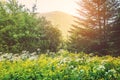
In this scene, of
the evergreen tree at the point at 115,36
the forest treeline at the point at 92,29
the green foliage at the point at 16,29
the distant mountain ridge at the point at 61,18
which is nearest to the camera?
the green foliage at the point at 16,29

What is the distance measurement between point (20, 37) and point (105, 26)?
8.85 m

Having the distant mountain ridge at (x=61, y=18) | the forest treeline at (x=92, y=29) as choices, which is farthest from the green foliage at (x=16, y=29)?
the distant mountain ridge at (x=61, y=18)

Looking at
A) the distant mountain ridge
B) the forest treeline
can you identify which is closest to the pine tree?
the forest treeline

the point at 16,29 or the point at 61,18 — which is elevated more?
the point at 61,18

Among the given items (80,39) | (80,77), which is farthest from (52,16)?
(80,77)

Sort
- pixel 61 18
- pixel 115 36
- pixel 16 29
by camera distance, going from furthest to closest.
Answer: pixel 61 18
pixel 115 36
pixel 16 29

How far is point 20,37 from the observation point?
76.2 ft

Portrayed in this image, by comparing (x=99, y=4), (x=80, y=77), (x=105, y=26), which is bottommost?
(x=80, y=77)

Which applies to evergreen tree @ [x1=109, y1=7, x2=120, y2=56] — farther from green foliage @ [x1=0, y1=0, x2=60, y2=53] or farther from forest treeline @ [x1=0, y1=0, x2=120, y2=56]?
green foliage @ [x1=0, y1=0, x2=60, y2=53]

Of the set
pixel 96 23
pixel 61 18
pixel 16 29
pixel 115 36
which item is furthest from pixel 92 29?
pixel 61 18

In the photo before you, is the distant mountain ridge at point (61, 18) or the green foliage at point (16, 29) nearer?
the green foliage at point (16, 29)

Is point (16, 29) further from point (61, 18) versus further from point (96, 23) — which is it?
point (61, 18)

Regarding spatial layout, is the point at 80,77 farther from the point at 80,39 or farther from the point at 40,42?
the point at 80,39

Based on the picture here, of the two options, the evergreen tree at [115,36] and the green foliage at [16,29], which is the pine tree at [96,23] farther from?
→ the green foliage at [16,29]
